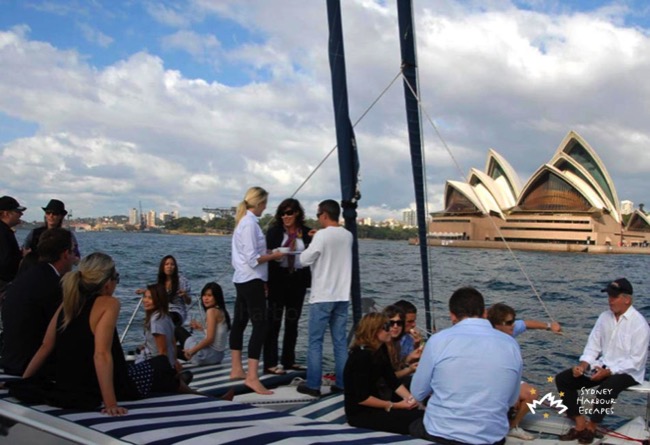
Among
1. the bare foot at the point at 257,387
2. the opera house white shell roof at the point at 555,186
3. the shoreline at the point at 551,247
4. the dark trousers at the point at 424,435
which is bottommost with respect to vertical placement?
the shoreline at the point at 551,247

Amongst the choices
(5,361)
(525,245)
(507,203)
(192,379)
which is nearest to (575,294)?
(192,379)

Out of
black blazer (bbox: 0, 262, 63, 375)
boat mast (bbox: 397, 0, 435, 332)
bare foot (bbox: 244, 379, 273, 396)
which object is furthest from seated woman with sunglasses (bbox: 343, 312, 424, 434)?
boat mast (bbox: 397, 0, 435, 332)

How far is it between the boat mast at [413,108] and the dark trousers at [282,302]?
147 cm

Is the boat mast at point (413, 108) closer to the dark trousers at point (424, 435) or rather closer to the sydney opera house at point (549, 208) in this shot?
the dark trousers at point (424, 435)

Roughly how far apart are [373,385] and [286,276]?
162 cm

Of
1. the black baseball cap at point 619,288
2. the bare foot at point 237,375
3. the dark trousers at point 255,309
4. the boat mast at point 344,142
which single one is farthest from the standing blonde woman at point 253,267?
the black baseball cap at point 619,288

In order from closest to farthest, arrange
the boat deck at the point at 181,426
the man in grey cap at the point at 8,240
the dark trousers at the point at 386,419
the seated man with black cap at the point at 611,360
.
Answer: the boat deck at the point at 181,426 < the dark trousers at the point at 386,419 < the seated man with black cap at the point at 611,360 < the man in grey cap at the point at 8,240

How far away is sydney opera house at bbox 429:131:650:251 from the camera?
60.8m

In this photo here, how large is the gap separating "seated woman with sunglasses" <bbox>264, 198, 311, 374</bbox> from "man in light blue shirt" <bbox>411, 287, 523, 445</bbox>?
2103mm

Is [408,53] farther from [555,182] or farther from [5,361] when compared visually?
[555,182]

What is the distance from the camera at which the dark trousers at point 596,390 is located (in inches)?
140

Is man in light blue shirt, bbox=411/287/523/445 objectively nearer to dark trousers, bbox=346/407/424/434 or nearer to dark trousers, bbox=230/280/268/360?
dark trousers, bbox=346/407/424/434

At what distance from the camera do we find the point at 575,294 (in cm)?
2119

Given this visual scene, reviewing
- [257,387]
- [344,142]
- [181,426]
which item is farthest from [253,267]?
[181,426]
